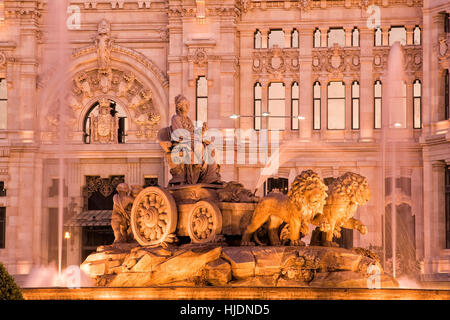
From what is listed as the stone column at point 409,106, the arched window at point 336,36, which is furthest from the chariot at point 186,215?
the arched window at point 336,36

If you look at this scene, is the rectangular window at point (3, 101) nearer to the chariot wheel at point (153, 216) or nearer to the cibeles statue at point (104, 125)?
the cibeles statue at point (104, 125)

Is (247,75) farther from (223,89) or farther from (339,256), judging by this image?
(339,256)

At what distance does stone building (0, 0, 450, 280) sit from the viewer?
4744 cm

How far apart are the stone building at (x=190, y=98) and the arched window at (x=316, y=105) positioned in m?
0.06

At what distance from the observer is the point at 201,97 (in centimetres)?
4772

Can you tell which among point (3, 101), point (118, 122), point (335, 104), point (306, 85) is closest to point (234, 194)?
point (306, 85)

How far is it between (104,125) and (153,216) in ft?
95.2

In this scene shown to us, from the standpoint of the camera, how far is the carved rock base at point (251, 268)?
19.0 metres

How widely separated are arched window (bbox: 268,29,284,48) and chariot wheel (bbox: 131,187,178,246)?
2898 cm

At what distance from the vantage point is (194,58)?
155 ft

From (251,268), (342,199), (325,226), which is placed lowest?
(251,268)

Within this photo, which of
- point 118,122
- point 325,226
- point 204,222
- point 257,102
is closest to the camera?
point 204,222

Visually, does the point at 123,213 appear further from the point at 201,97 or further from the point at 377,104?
the point at 377,104
